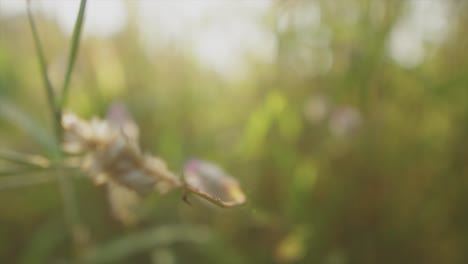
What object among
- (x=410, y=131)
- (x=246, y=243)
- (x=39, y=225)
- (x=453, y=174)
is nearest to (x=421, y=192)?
(x=453, y=174)

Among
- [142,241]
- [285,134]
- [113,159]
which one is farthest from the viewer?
[285,134]

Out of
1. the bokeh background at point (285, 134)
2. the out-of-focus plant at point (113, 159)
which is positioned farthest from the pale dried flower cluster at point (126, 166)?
the bokeh background at point (285, 134)

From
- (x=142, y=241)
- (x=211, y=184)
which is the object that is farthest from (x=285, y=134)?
(x=211, y=184)

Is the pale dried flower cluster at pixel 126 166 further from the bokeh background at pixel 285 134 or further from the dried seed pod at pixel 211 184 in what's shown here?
the bokeh background at pixel 285 134

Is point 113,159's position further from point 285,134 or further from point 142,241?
point 285,134

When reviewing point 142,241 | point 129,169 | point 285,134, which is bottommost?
point 129,169

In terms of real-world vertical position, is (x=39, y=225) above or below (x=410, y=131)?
below

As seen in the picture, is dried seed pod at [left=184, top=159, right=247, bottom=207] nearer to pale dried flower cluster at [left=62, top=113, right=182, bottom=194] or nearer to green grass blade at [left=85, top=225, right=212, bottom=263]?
pale dried flower cluster at [left=62, top=113, right=182, bottom=194]

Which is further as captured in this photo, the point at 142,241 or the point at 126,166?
the point at 142,241

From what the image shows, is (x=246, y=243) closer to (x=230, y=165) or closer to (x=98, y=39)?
(x=230, y=165)
